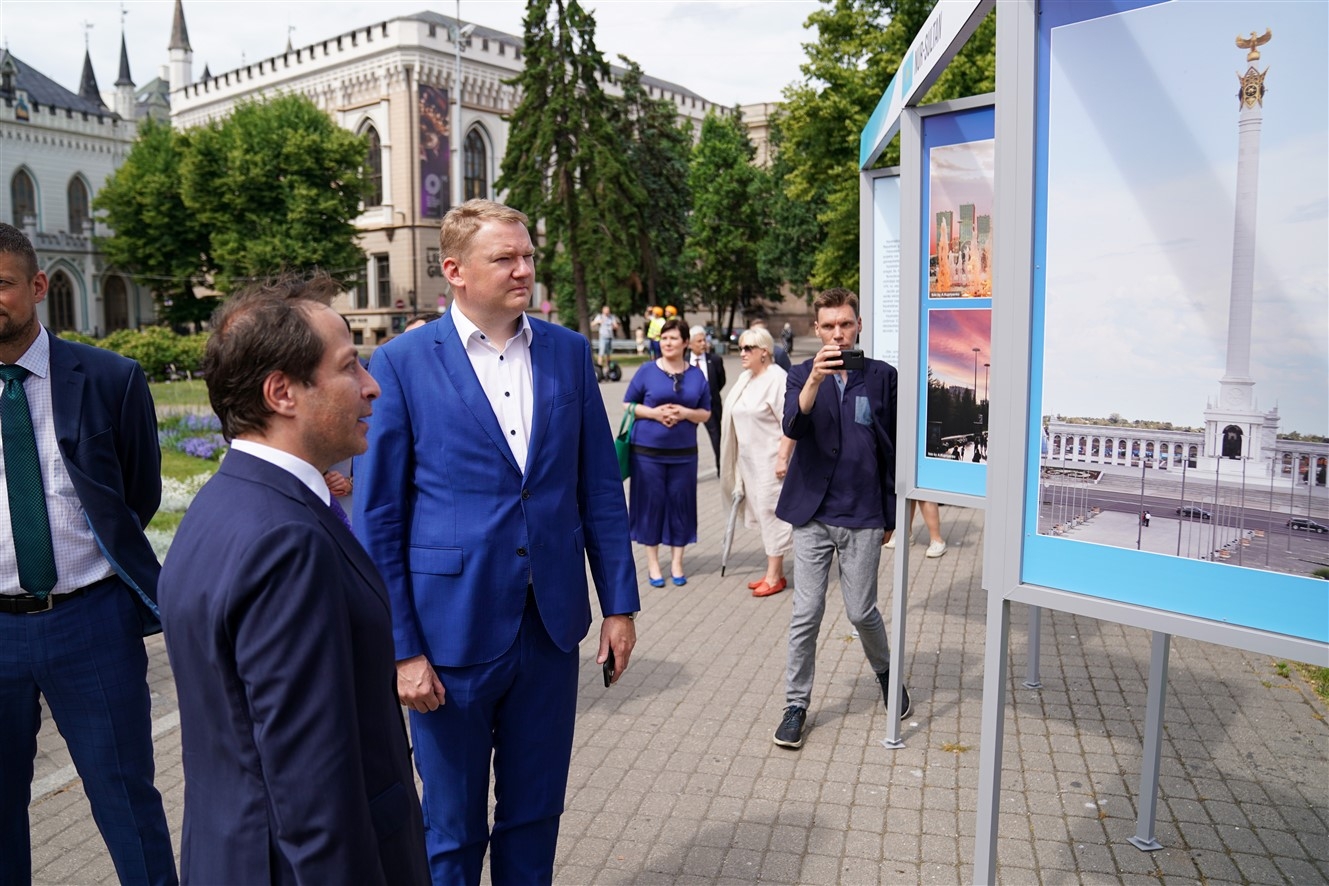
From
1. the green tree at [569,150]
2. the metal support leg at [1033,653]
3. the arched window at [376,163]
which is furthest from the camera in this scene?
the arched window at [376,163]

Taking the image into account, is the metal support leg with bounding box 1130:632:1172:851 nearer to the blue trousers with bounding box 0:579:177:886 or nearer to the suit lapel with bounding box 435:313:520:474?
the suit lapel with bounding box 435:313:520:474

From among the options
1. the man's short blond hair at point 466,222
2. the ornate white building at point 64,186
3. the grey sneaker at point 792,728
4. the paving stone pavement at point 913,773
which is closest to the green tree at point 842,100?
the paving stone pavement at point 913,773

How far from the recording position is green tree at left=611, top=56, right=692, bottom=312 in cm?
4875

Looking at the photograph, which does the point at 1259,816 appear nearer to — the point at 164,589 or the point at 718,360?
the point at 164,589

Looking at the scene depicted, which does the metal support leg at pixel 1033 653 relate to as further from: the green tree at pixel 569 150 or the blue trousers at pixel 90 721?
the green tree at pixel 569 150

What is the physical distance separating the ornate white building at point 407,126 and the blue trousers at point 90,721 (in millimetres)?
55937

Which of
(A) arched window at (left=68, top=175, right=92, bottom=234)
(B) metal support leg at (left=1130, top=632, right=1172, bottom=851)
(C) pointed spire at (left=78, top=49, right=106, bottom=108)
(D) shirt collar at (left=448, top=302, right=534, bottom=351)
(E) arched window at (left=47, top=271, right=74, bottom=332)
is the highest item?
(C) pointed spire at (left=78, top=49, right=106, bottom=108)

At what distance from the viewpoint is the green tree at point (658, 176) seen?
48.8 m

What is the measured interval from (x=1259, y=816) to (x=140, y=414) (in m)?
4.53

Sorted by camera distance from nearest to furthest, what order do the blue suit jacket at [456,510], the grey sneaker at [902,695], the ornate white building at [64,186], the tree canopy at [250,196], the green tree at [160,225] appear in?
the blue suit jacket at [456,510] < the grey sneaker at [902,695] < the tree canopy at [250,196] < the green tree at [160,225] < the ornate white building at [64,186]

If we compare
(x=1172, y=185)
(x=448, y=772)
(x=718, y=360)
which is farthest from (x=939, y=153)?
(x=718, y=360)

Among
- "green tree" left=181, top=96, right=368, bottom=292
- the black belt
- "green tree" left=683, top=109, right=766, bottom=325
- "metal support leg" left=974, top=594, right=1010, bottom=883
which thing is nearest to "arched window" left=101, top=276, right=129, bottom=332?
"green tree" left=181, top=96, right=368, bottom=292

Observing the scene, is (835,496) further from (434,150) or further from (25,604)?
(434,150)

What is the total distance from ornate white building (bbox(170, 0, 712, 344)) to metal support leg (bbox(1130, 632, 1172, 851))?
5605 cm
